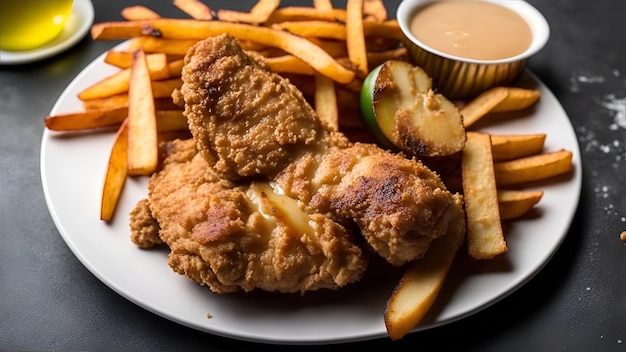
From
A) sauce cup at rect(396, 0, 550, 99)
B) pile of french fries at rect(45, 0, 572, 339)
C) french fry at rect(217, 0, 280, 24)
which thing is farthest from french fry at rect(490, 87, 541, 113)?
french fry at rect(217, 0, 280, 24)

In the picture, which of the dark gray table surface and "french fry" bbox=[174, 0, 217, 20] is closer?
the dark gray table surface

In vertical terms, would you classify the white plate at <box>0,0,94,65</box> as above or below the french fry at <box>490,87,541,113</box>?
below

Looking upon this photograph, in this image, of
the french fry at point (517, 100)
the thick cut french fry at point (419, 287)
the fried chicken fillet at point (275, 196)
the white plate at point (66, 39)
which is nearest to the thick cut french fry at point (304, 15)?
the fried chicken fillet at point (275, 196)

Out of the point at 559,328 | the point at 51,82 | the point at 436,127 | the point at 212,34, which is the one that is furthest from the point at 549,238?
the point at 51,82

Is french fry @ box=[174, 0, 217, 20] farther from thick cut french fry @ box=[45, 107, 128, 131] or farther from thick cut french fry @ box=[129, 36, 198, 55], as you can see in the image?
thick cut french fry @ box=[45, 107, 128, 131]

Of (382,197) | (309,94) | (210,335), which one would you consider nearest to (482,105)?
(309,94)

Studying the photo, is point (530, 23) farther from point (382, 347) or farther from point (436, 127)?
point (382, 347)

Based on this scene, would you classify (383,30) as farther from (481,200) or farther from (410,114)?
(481,200)
